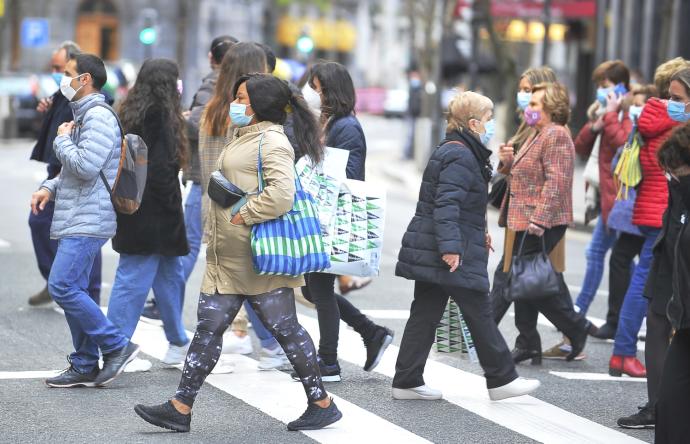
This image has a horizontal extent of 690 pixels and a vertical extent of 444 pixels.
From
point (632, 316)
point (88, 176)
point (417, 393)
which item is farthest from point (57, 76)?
point (632, 316)

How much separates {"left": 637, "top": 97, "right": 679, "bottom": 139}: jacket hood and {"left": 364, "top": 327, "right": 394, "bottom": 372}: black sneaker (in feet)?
6.49

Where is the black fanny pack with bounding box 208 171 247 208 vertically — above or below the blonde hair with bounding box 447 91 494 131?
below

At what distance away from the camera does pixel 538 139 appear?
8.60m

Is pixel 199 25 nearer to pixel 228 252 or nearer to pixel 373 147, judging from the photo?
pixel 373 147

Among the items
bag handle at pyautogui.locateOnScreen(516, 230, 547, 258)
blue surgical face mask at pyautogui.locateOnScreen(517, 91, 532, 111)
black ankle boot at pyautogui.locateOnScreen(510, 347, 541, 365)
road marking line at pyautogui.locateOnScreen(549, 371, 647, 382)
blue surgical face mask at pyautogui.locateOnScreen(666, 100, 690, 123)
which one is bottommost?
road marking line at pyautogui.locateOnScreen(549, 371, 647, 382)

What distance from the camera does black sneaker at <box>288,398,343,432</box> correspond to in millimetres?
6824

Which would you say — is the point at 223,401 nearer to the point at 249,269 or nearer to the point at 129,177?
the point at 249,269

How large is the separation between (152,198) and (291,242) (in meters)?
1.66

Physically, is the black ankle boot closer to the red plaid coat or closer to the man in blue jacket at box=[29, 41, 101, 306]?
the red plaid coat

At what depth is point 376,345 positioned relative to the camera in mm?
8336

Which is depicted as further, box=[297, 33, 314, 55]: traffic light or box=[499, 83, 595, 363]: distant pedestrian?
box=[297, 33, 314, 55]: traffic light

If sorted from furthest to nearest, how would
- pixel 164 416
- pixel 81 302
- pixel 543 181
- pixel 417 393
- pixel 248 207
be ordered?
1. pixel 543 181
2. pixel 417 393
3. pixel 81 302
4. pixel 164 416
5. pixel 248 207

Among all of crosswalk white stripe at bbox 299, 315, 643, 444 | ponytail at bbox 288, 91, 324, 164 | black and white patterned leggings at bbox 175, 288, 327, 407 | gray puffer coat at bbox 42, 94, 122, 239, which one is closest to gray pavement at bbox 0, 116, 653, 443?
crosswalk white stripe at bbox 299, 315, 643, 444

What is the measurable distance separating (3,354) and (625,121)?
4527 millimetres
